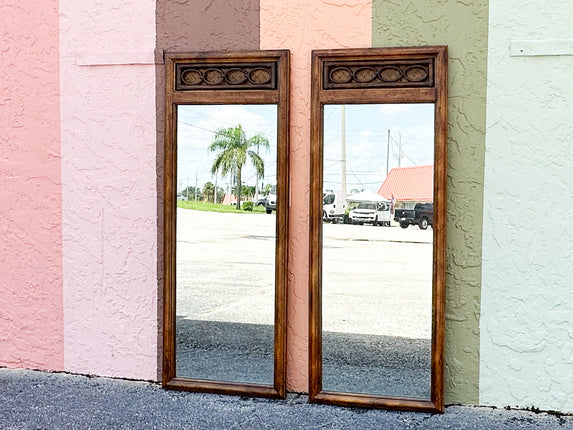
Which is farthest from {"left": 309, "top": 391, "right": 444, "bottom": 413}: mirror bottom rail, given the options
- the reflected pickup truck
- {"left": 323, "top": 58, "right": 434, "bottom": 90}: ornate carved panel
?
{"left": 323, "top": 58, "right": 434, "bottom": 90}: ornate carved panel

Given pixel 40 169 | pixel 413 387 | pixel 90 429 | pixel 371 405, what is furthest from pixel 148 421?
pixel 40 169

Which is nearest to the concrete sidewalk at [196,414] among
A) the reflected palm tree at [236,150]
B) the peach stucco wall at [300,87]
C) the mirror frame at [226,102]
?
the mirror frame at [226,102]

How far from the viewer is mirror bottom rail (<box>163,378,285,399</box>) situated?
13.2 feet

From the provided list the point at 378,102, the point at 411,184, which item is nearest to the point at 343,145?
the point at 378,102

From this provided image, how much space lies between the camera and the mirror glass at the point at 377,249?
151 inches

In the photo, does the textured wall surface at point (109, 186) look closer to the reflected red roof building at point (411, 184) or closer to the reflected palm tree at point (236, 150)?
the reflected palm tree at point (236, 150)

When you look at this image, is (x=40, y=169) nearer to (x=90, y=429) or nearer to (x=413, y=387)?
(x=90, y=429)

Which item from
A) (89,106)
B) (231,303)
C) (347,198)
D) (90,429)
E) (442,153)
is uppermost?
(89,106)

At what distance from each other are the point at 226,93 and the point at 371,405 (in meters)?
2.13

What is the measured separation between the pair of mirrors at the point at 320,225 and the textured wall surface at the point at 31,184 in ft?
2.92

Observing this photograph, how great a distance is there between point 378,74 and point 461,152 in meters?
0.69

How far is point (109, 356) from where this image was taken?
4.38 m

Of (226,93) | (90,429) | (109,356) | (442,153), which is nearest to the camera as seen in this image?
(90,429)

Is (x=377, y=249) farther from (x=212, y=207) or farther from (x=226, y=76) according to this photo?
(x=226, y=76)
